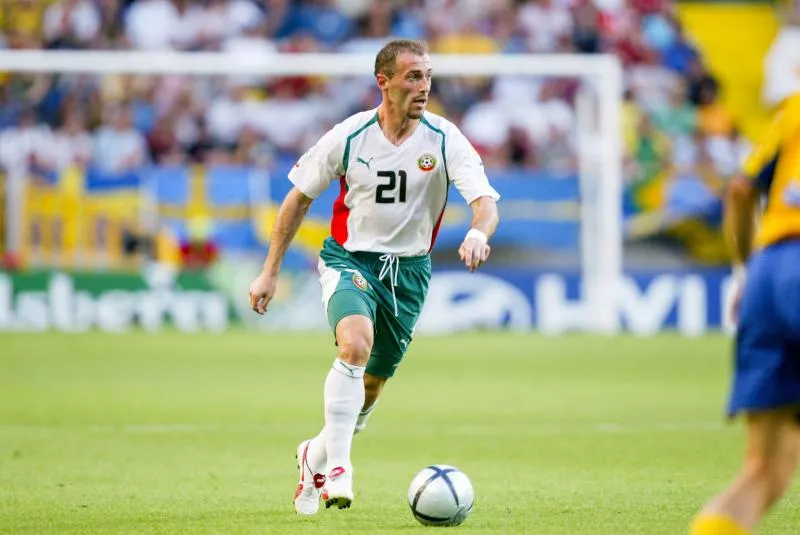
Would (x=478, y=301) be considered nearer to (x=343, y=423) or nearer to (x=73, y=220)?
(x=73, y=220)

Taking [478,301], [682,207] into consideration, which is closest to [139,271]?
[478,301]

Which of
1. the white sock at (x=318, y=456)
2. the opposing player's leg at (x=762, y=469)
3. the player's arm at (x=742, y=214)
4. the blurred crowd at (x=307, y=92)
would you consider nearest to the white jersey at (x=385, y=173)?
the white sock at (x=318, y=456)

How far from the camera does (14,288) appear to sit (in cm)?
2183

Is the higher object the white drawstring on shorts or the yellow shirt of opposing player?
the yellow shirt of opposing player

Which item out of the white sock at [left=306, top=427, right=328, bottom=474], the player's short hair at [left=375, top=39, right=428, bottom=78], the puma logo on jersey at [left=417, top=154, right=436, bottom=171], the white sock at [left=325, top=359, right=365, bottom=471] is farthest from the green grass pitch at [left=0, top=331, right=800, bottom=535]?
the player's short hair at [left=375, top=39, right=428, bottom=78]

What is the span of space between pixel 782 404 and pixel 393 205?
130 inches

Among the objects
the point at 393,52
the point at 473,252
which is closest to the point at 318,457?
the point at 473,252

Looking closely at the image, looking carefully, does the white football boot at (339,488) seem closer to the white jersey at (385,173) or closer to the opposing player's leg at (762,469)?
the white jersey at (385,173)

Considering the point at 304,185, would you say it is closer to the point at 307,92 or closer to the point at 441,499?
the point at 441,499

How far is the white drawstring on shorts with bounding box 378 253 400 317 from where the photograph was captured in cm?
801

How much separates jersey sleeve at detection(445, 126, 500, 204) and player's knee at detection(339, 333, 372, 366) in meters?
0.93

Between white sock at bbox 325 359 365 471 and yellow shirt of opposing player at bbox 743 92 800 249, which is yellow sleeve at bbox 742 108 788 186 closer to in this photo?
yellow shirt of opposing player at bbox 743 92 800 249

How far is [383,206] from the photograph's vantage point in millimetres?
8000

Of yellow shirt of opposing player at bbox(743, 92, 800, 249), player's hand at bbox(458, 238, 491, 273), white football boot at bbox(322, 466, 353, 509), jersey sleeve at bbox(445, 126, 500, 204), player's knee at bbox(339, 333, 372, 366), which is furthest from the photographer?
jersey sleeve at bbox(445, 126, 500, 204)
